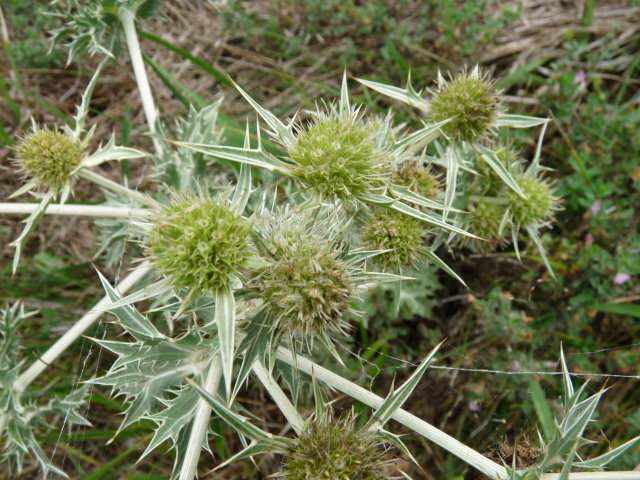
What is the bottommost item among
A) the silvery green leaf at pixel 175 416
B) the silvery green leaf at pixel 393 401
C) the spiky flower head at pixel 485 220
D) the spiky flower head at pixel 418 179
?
the silvery green leaf at pixel 175 416

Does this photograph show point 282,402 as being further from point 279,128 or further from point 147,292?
point 279,128

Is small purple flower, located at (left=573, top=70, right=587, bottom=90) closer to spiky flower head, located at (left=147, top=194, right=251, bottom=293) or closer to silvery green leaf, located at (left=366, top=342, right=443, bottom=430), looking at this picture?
silvery green leaf, located at (left=366, top=342, right=443, bottom=430)

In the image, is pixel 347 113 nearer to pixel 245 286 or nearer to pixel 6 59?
pixel 245 286

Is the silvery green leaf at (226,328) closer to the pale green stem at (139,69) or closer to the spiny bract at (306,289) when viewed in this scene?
the spiny bract at (306,289)

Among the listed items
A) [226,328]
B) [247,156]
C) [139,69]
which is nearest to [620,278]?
[247,156]

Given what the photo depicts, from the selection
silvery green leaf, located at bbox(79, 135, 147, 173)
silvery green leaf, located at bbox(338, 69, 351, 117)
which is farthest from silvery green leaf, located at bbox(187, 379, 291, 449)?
silvery green leaf, located at bbox(79, 135, 147, 173)

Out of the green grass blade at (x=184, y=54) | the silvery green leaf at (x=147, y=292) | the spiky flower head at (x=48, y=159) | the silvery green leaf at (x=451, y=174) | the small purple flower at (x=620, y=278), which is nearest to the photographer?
the silvery green leaf at (x=147, y=292)

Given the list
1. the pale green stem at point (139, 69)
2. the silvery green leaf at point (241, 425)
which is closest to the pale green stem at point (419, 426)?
the silvery green leaf at point (241, 425)
